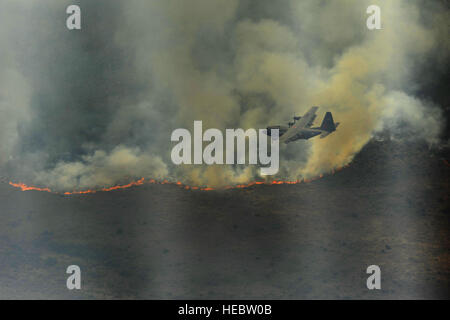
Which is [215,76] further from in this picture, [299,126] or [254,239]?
[254,239]

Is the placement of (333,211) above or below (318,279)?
above

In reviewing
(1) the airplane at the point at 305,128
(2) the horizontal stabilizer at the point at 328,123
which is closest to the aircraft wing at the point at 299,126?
(1) the airplane at the point at 305,128

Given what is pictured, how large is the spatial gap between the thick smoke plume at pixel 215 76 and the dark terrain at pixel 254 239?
0.68ft

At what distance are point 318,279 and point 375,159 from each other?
1.19 meters

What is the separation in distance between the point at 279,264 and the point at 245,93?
1.56m

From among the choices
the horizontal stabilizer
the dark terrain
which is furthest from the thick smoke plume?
the dark terrain

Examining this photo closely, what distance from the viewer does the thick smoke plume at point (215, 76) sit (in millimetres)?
5027

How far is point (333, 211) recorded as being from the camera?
505 cm

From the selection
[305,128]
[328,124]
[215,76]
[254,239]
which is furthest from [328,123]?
[254,239]

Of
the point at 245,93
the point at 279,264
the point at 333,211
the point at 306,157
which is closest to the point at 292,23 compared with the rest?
the point at 245,93

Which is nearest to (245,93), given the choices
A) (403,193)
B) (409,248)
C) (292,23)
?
(292,23)

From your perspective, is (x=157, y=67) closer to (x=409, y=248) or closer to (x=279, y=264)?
(x=279, y=264)
